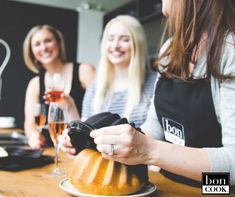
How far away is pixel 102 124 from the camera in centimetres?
73

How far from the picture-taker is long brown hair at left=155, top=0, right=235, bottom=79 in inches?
29.5

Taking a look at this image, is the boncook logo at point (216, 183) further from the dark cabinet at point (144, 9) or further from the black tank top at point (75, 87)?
the dark cabinet at point (144, 9)

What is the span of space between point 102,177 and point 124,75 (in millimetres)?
1214

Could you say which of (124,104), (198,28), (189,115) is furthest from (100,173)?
(124,104)

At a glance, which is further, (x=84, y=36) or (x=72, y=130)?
(x=84, y=36)

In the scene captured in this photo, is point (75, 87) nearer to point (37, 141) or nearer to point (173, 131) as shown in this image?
point (37, 141)

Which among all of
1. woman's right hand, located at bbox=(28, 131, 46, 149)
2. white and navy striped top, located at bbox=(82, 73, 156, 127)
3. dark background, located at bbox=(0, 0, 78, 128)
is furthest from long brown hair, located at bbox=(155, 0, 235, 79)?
dark background, located at bbox=(0, 0, 78, 128)

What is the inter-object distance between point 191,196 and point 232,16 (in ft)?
1.35

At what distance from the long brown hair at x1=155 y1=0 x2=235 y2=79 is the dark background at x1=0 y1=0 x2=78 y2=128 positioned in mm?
999

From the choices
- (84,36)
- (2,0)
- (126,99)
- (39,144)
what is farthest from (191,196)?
(84,36)

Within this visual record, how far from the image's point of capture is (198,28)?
2.64ft

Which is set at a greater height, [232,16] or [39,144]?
[232,16]

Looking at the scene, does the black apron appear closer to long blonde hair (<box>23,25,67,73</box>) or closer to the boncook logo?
the boncook logo

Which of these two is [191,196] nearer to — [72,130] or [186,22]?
[72,130]
